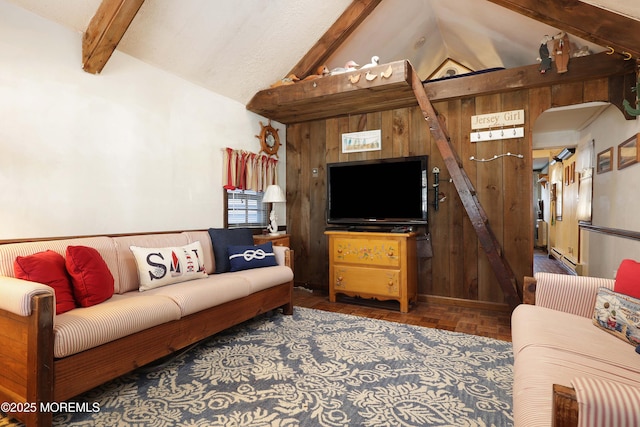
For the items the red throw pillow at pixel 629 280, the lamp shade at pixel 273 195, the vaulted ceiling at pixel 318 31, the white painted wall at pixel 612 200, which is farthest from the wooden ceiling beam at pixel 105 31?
the white painted wall at pixel 612 200

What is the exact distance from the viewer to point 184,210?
332cm

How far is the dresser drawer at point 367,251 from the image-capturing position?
3.46 meters

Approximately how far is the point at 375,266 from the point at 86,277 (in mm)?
2567

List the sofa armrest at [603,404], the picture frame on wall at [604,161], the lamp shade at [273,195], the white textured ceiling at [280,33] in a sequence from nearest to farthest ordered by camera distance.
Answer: the sofa armrest at [603,404]
the white textured ceiling at [280,33]
the picture frame on wall at [604,161]
the lamp shade at [273,195]

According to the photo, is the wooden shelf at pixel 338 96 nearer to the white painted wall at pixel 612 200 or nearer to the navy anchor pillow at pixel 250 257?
the navy anchor pillow at pixel 250 257

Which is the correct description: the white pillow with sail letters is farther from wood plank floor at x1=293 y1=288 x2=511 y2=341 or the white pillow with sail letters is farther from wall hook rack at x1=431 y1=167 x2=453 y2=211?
wall hook rack at x1=431 y1=167 x2=453 y2=211

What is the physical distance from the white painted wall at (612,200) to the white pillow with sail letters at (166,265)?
12.1 ft

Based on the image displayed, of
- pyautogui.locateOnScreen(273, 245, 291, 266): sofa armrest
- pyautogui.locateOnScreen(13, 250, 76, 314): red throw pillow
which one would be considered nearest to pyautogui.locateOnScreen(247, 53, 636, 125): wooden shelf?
pyautogui.locateOnScreen(273, 245, 291, 266): sofa armrest

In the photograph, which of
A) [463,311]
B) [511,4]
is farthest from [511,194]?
[511,4]

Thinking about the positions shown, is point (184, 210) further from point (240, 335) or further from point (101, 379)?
point (101, 379)

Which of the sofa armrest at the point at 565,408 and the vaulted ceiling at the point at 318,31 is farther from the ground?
the vaulted ceiling at the point at 318,31

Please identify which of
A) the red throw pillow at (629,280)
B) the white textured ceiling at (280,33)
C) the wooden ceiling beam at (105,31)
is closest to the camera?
the red throw pillow at (629,280)

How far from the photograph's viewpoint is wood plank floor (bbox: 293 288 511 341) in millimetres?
2924

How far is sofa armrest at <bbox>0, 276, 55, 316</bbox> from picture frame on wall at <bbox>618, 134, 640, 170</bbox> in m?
4.14
